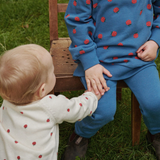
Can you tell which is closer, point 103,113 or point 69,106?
point 69,106

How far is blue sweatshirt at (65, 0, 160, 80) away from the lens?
1178 millimetres

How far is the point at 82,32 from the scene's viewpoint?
119 centimetres

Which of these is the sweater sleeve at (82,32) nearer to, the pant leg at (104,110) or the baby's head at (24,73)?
the pant leg at (104,110)

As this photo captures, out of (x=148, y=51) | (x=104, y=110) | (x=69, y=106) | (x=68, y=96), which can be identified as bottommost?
(x=68, y=96)

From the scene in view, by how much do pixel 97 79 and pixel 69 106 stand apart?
0.25m

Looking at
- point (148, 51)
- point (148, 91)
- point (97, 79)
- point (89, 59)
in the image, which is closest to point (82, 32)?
point (89, 59)

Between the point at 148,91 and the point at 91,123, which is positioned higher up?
the point at 148,91

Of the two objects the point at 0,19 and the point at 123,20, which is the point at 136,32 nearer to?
the point at 123,20

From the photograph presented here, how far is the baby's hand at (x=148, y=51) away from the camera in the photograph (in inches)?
47.3

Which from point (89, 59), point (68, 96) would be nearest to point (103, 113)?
point (89, 59)

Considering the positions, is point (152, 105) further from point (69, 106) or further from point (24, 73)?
point (24, 73)

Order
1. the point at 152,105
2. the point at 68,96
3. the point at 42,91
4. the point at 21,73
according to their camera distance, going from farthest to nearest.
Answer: the point at 68,96 → the point at 152,105 → the point at 42,91 → the point at 21,73

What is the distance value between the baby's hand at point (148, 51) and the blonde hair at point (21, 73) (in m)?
0.57

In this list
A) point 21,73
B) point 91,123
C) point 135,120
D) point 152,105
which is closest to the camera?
point 21,73
